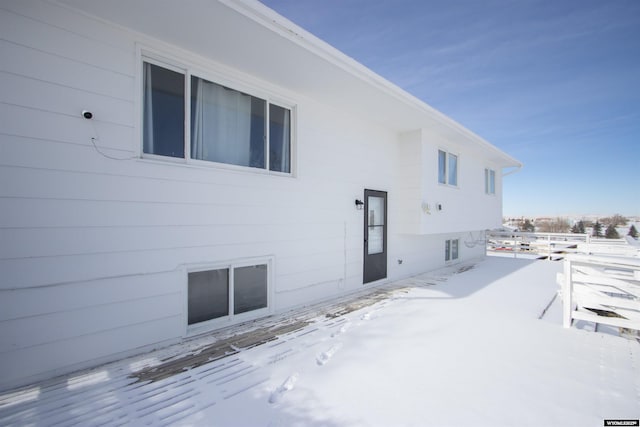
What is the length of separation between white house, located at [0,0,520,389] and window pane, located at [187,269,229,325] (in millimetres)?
15

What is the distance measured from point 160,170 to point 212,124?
88cm

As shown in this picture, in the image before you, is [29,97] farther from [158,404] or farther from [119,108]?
[158,404]

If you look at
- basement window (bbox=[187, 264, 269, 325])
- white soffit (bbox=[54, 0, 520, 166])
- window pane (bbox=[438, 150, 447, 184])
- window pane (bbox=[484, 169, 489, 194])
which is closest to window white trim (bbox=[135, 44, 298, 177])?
white soffit (bbox=[54, 0, 520, 166])

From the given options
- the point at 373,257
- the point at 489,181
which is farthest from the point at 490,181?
the point at 373,257

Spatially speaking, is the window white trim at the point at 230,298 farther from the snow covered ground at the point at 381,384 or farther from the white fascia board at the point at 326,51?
the white fascia board at the point at 326,51

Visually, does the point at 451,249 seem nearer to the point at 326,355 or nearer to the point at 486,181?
the point at 486,181

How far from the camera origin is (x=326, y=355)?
110 inches

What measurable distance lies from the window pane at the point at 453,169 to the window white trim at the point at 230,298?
5606 mm

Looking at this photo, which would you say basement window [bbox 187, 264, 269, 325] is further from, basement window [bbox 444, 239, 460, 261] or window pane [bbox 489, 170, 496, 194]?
window pane [bbox 489, 170, 496, 194]

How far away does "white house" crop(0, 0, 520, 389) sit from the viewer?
7.65 feet

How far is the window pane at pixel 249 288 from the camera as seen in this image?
146 inches

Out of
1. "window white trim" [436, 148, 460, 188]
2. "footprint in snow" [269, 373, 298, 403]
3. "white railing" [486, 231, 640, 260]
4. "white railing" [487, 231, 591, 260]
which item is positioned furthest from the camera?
"white railing" [487, 231, 591, 260]

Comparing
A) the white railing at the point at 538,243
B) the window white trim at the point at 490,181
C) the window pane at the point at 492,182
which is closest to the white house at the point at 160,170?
the window white trim at the point at 490,181

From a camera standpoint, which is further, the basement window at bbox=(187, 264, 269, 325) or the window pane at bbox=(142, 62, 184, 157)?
the basement window at bbox=(187, 264, 269, 325)
